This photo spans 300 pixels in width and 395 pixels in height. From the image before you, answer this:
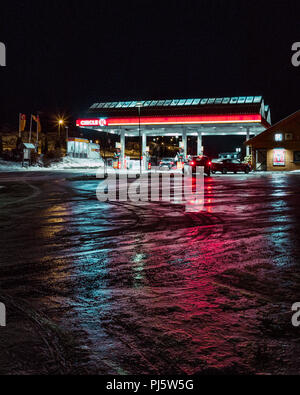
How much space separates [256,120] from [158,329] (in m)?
54.7

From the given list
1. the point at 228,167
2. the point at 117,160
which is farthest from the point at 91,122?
the point at 228,167

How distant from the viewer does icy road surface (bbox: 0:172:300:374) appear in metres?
3.33

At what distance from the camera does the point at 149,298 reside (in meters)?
4.81

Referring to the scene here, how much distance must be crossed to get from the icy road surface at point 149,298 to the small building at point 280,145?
48.7 m

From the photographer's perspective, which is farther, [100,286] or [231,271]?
[231,271]

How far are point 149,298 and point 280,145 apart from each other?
54.9 metres

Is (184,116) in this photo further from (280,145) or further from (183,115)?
(280,145)

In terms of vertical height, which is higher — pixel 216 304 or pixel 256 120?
pixel 256 120

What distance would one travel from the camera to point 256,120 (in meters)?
55.8

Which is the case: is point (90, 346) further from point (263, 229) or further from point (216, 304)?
point (263, 229)

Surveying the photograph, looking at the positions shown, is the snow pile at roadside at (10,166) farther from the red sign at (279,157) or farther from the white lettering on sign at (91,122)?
the red sign at (279,157)

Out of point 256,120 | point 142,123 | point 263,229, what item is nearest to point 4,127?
point 142,123

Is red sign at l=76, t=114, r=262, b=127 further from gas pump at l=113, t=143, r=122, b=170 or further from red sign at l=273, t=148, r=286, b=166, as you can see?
red sign at l=273, t=148, r=286, b=166

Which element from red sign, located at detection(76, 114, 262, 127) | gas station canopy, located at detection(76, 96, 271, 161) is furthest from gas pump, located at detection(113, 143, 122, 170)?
red sign, located at detection(76, 114, 262, 127)
